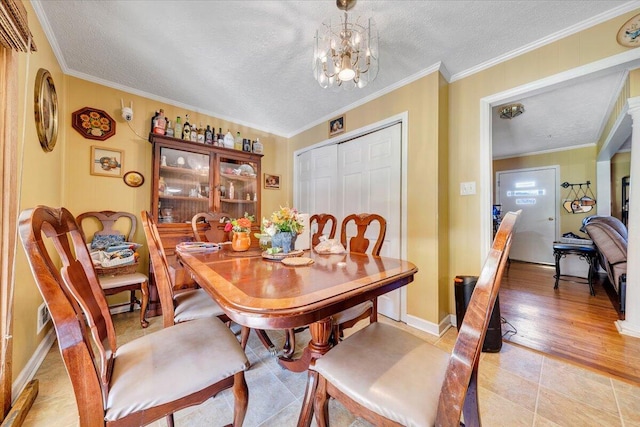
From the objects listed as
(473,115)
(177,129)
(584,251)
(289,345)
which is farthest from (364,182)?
(584,251)

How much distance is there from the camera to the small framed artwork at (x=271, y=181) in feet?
12.5

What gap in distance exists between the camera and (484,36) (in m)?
1.83

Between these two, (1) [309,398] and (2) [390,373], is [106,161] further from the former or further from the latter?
(2) [390,373]

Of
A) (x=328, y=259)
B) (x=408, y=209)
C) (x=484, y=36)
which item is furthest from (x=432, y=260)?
(x=484, y=36)

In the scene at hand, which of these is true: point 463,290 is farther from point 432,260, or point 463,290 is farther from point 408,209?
point 408,209

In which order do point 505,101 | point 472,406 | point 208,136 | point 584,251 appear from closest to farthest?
point 472,406 < point 505,101 < point 208,136 < point 584,251

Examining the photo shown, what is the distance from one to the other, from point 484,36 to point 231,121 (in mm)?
2995

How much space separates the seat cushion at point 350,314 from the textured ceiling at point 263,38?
1999 mm

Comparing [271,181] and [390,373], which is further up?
[271,181]

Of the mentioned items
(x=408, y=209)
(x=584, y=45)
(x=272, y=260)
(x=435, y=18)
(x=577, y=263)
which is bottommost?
(x=577, y=263)

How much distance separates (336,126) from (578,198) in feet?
17.2

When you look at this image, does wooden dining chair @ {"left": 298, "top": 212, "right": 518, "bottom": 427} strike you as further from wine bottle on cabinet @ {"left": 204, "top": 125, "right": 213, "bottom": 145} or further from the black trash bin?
wine bottle on cabinet @ {"left": 204, "top": 125, "right": 213, "bottom": 145}

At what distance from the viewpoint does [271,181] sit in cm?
388

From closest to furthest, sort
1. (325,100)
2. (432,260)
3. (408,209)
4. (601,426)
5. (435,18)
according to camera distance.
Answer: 1. (601,426)
2. (435,18)
3. (432,260)
4. (408,209)
5. (325,100)
